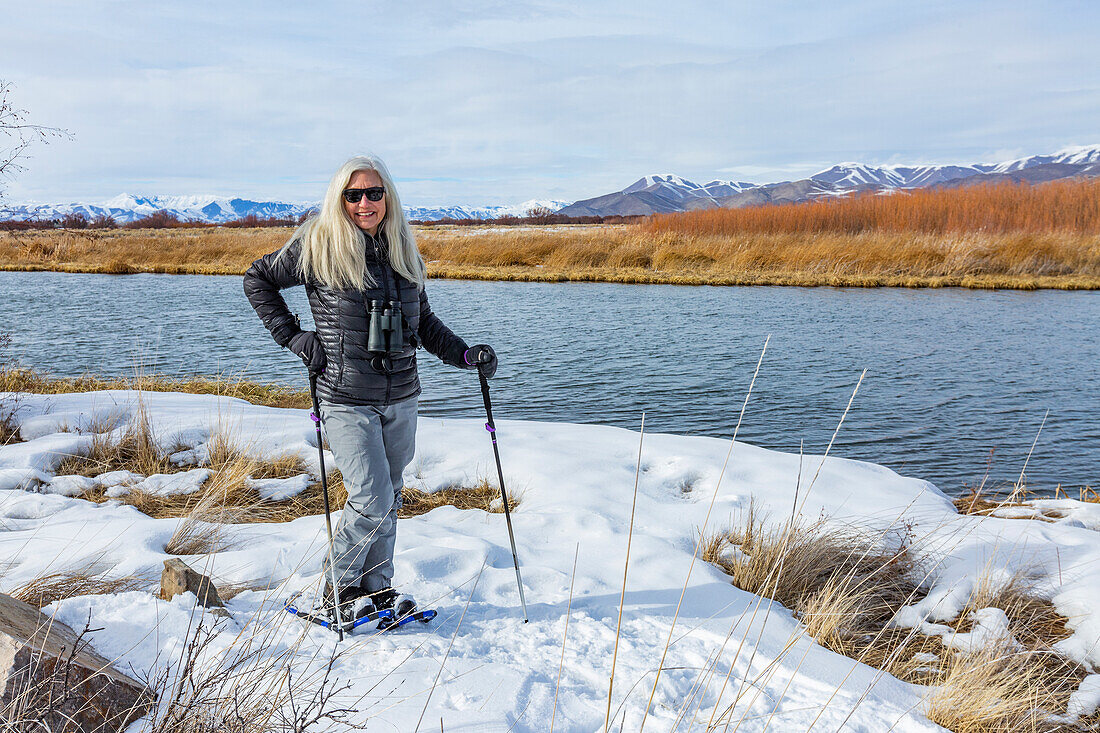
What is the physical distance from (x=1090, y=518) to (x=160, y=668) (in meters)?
5.09

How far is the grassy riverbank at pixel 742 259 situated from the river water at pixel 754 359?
67.0 inches

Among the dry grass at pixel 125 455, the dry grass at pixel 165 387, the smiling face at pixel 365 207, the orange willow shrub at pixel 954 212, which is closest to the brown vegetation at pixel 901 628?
the smiling face at pixel 365 207

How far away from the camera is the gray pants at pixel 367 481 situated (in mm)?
2695

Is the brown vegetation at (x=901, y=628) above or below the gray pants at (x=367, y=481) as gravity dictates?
below

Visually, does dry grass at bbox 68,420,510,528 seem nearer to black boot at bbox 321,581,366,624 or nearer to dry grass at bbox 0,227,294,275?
black boot at bbox 321,581,366,624

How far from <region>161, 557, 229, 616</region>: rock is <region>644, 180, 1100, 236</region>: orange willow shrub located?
870 inches

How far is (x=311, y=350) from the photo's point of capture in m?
2.73

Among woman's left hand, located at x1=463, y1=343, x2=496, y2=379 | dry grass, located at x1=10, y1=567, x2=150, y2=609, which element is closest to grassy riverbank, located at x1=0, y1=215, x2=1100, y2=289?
woman's left hand, located at x1=463, y1=343, x2=496, y2=379

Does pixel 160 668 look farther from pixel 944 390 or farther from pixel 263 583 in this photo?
pixel 944 390

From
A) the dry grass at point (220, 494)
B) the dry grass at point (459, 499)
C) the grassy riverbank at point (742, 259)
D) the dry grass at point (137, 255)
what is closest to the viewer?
the dry grass at point (220, 494)

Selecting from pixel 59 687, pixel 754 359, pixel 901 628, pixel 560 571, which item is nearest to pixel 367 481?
pixel 560 571

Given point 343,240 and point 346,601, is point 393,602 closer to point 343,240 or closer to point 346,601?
point 346,601

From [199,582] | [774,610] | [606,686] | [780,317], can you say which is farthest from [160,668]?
[780,317]

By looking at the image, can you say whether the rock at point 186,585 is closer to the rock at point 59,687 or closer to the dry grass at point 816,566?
the rock at point 59,687
